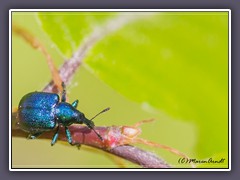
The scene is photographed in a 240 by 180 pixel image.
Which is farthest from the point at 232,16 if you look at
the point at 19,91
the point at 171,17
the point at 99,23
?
the point at 19,91

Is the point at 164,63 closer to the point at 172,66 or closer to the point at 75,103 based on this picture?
the point at 172,66

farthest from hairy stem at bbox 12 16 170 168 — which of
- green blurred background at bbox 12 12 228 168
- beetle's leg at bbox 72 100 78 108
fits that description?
beetle's leg at bbox 72 100 78 108

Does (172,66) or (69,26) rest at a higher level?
(69,26)

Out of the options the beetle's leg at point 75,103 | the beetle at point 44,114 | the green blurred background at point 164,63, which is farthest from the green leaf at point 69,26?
the beetle's leg at point 75,103

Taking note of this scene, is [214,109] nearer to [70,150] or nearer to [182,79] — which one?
[182,79]

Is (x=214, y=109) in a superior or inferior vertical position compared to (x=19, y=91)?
inferior

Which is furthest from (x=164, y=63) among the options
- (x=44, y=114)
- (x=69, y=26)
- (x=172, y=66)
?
(x=44, y=114)
